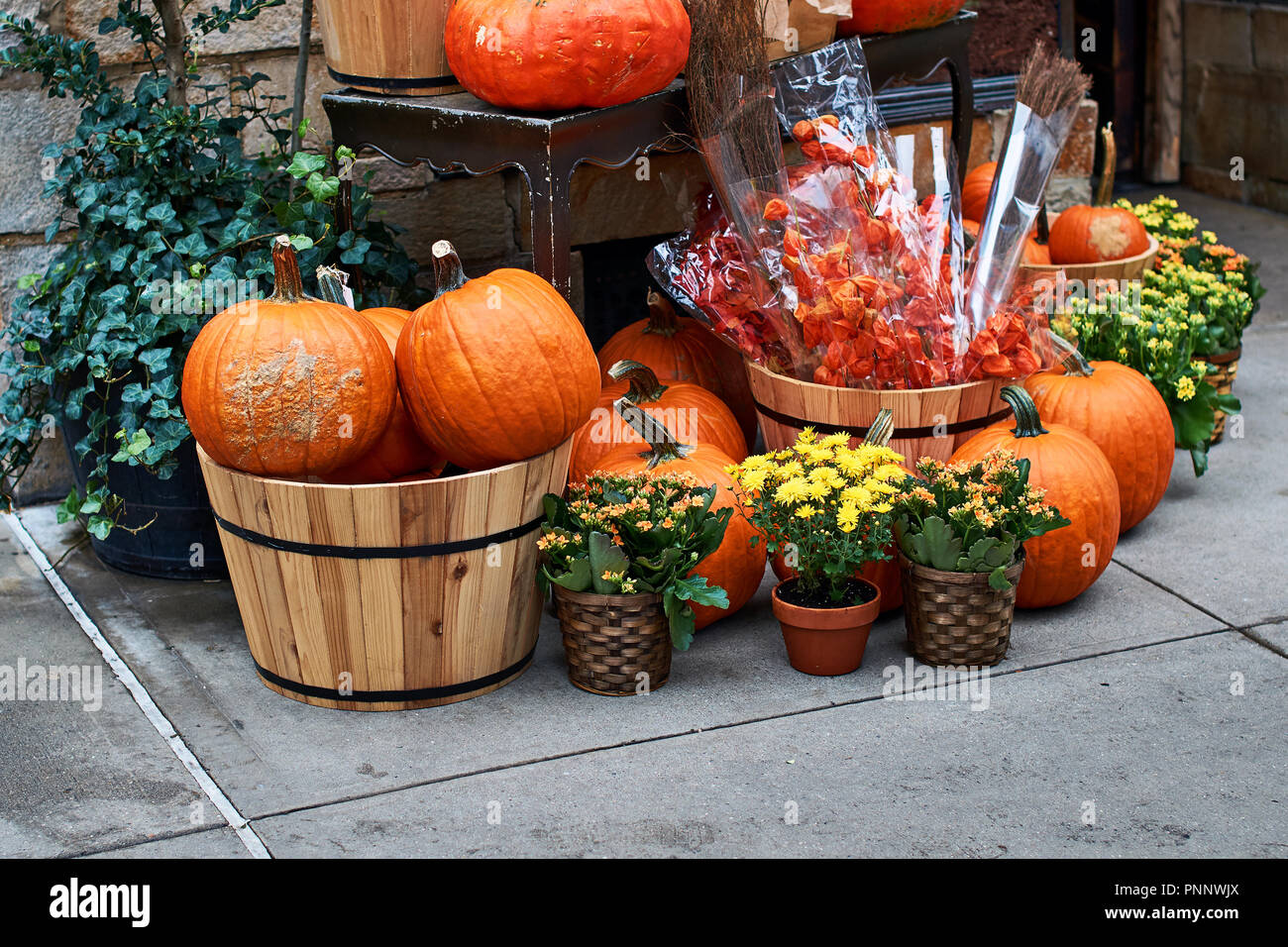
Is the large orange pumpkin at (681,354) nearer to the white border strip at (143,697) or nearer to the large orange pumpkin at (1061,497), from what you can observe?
the large orange pumpkin at (1061,497)

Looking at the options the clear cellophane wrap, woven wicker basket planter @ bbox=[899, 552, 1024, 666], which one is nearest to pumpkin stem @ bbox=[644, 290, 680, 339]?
the clear cellophane wrap

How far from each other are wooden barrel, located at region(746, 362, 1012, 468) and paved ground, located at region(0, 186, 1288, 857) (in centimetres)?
50

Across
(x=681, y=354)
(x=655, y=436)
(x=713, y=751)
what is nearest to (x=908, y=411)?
(x=655, y=436)

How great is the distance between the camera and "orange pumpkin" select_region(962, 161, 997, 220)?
5.36 metres

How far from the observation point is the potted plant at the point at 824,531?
3.21 metres

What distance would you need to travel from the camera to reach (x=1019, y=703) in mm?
3219

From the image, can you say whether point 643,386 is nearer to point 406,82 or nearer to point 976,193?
point 406,82

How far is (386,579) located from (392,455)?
45 centimetres

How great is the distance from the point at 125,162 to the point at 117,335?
0.55 m

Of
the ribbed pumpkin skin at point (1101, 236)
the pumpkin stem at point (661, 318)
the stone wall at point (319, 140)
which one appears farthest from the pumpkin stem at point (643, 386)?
the ribbed pumpkin skin at point (1101, 236)

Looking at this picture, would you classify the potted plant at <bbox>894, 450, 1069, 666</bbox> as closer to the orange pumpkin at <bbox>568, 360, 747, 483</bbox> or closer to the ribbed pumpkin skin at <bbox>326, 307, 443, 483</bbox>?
the orange pumpkin at <bbox>568, 360, 747, 483</bbox>

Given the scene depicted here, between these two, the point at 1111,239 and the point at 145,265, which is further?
the point at 1111,239

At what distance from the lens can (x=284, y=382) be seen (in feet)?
9.89

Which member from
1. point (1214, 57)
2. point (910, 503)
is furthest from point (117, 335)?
point (1214, 57)
